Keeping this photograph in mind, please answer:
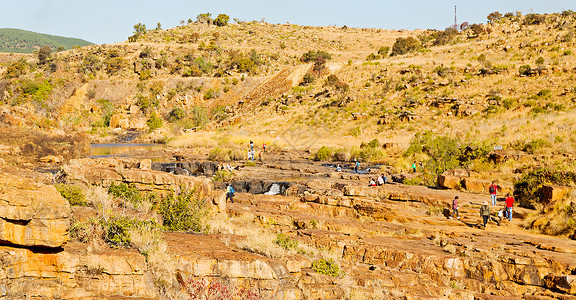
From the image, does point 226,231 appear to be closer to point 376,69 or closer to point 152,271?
point 152,271

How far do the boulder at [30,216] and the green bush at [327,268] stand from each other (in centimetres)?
525

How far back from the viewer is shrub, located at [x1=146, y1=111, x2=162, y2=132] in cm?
6806

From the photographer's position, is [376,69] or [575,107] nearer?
[575,107]

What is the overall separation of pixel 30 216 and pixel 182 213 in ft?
17.9

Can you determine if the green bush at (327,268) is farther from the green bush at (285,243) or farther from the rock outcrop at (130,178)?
the rock outcrop at (130,178)

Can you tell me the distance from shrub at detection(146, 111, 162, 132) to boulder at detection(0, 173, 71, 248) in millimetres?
62368

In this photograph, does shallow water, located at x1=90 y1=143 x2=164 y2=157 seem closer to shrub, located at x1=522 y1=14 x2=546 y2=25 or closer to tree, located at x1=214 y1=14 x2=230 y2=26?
shrub, located at x1=522 y1=14 x2=546 y2=25

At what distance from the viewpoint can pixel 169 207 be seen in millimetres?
11758

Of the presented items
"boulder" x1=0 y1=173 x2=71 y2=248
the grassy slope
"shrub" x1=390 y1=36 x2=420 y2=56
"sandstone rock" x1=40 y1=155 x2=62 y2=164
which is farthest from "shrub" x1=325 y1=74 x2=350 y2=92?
"boulder" x1=0 y1=173 x2=71 y2=248

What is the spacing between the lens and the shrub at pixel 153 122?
223 ft

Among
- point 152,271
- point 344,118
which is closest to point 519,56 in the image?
point 344,118

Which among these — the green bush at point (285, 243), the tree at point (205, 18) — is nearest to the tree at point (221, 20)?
the tree at point (205, 18)

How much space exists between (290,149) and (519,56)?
3703 centimetres

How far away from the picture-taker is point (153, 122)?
2729 inches
